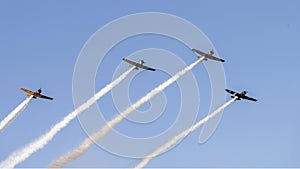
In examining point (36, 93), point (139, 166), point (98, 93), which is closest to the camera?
point (139, 166)

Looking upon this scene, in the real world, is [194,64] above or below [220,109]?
above

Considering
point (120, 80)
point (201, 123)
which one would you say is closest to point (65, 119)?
point (120, 80)

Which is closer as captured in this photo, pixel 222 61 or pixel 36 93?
pixel 36 93

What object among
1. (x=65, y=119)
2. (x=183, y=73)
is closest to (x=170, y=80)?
(x=183, y=73)

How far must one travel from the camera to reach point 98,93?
6516 inches

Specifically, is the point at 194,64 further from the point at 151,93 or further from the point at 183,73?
the point at 151,93

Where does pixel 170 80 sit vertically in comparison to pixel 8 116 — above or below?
above

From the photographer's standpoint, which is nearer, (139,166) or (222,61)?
(139,166)

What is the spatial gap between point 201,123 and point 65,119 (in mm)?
33145

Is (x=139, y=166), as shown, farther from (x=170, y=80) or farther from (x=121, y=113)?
(x=170, y=80)

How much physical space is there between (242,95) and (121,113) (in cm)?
3260

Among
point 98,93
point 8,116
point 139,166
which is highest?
point 98,93

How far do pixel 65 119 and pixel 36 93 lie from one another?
925 centimetres

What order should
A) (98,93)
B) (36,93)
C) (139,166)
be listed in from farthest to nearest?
(98,93) → (36,93) → (139,166)
